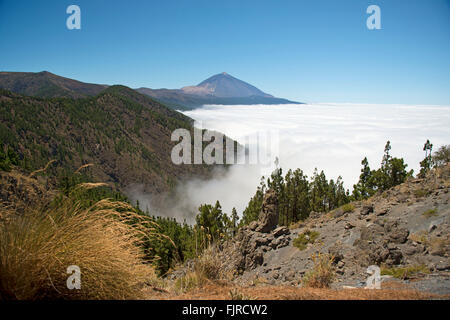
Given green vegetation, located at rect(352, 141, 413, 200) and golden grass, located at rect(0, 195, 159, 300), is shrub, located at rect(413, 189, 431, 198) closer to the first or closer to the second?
golden grass, located at rect(0, 195, 159, 300)

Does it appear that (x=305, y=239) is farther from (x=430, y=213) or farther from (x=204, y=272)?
(x=204, y=272)

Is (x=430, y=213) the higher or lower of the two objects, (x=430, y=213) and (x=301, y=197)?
the higher

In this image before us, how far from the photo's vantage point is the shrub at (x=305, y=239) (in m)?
14.8

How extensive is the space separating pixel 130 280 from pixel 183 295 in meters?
0.80

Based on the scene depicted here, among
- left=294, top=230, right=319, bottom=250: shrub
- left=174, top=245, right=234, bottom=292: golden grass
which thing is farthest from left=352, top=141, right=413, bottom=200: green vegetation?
left=174, top=245, right=234, bottom=292: golden grass

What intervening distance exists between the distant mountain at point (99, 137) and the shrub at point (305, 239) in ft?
316

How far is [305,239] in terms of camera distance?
15312mm

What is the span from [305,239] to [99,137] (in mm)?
146811

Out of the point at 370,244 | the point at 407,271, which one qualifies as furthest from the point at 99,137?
the point at 407,271

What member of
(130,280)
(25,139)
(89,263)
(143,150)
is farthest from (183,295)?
(143,150)

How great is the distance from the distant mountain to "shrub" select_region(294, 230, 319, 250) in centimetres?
9621

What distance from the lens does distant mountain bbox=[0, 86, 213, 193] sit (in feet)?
354

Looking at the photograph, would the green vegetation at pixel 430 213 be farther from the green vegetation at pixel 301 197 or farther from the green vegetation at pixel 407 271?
the green vegetation at pixel 301 197
